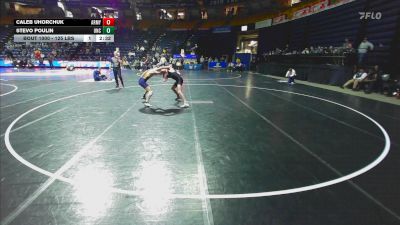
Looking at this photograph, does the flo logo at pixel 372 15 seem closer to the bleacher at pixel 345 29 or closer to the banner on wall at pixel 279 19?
the bleacher at pixel 345 29

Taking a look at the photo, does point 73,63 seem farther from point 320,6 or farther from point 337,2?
point 337,2

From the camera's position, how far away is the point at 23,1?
144 feet

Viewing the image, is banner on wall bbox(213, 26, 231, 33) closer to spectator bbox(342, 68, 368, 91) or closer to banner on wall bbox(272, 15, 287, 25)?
banner on wall bbox(272, 15, 287, 25)

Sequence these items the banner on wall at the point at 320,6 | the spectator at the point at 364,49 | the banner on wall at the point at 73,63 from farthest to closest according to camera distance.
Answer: the banner on wall at the point at 73,63 < the banner on wall at the point at 320,6 < the spectator at the point at 364,49

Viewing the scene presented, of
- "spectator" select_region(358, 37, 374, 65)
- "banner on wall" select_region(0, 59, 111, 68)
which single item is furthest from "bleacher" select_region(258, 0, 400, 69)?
"banner on wall" select_region(0, 59, 111, 68)

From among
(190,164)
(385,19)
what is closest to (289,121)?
(190,164)

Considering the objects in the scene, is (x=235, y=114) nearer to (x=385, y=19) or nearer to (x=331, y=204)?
(x=331, y=204)

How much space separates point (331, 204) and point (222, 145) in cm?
257
